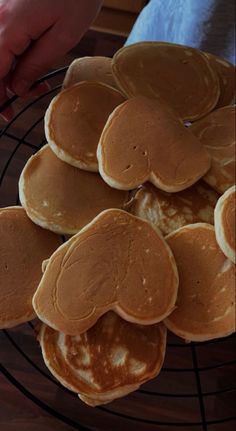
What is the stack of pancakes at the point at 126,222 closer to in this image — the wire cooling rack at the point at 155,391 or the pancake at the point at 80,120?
the pancake at the point at 80,120

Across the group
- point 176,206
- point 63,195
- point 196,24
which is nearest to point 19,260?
point 63,195

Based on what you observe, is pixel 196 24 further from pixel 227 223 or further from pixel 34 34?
pixel 227 223

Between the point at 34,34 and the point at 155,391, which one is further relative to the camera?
the point at 155,391

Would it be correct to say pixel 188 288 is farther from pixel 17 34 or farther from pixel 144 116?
pixel 17 34

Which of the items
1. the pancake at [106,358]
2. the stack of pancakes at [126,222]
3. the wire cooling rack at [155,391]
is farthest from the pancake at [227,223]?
the wire cooling rack at [155,391]

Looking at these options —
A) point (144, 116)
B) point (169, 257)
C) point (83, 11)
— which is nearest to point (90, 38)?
point (83, 11)

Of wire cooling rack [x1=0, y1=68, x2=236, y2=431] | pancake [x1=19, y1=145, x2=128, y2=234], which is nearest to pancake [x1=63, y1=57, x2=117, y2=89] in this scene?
pancake [x1=19, y1=145, x2=128, y2=234]
